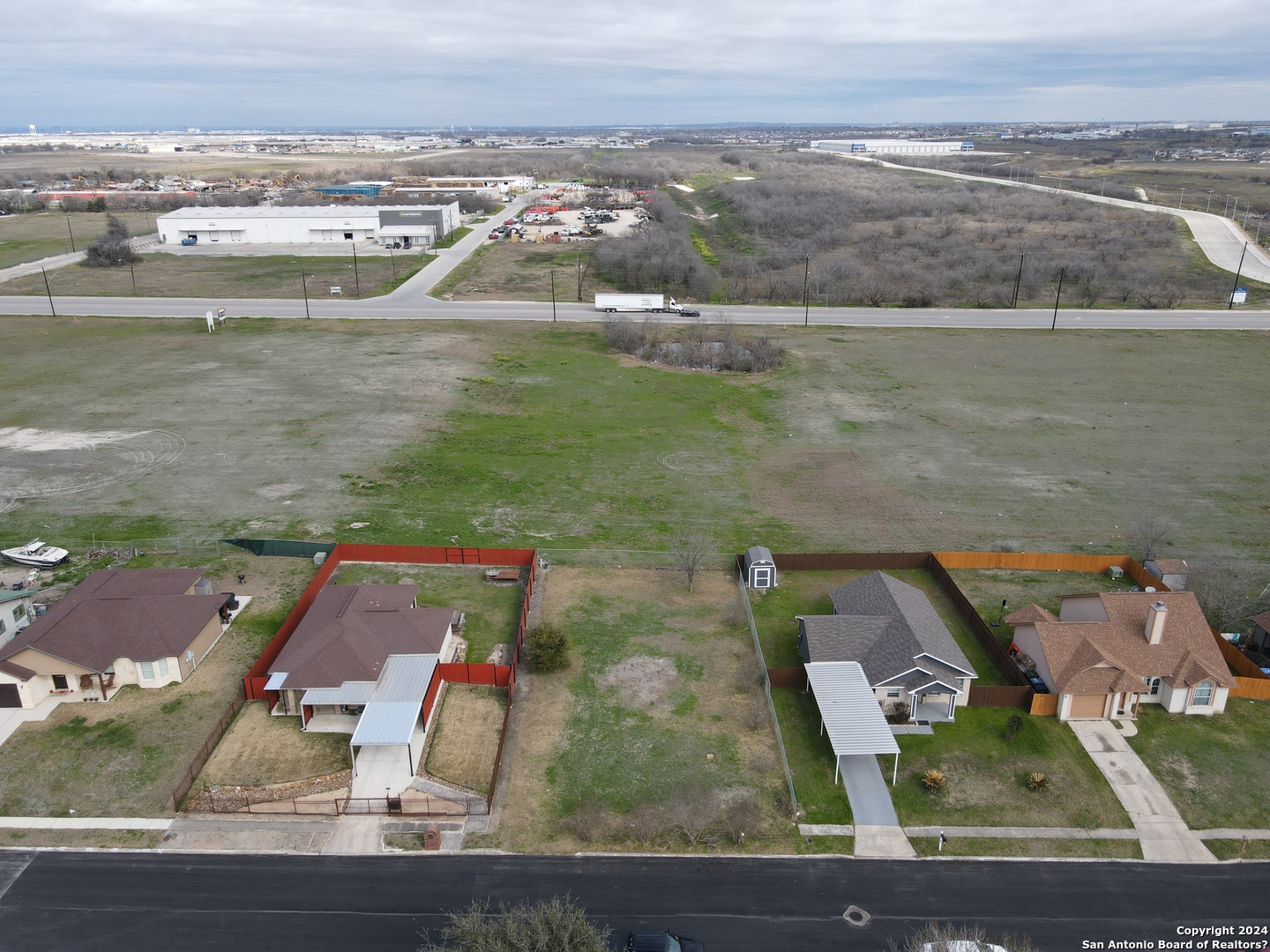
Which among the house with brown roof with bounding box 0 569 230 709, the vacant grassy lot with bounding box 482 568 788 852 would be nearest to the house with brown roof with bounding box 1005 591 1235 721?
the vacant grassy lot with bounding box 482 568 788 852

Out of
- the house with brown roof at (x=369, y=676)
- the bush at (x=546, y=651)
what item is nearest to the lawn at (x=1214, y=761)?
the bush at (x=546, y=651)

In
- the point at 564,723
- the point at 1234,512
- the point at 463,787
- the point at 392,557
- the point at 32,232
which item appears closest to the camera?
the point at 463,787

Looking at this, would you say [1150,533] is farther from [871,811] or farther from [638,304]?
[638,304]

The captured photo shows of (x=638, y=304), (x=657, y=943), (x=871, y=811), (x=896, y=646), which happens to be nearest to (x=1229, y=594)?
Answer: (x=896, y=646)

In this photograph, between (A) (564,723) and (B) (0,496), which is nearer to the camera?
(A) (564,723)

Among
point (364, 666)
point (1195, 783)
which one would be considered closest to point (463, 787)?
point (364, 666)

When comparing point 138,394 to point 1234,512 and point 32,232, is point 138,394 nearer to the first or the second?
point 1234,512

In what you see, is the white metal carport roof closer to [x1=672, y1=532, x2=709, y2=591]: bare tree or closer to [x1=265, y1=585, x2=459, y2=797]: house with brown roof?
[x1=672, y1=532, x2=709, y2=591]: bare tree

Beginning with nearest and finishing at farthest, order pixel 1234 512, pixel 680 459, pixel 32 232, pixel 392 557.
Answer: pixel 392 557, pixel 1234 512, pixel 680 459, pixel 32 232
